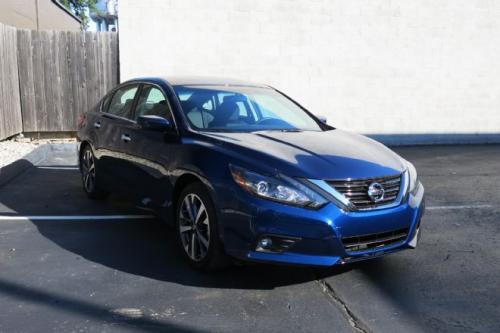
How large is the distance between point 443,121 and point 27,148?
9.26 meters

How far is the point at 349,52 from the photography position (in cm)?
1150

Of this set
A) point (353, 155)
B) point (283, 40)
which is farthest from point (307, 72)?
point (353, 155)

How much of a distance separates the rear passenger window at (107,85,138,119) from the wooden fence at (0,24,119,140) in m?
4.86

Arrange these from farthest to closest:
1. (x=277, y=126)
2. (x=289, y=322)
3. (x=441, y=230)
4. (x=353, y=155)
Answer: (x=441, y=230), (x=277, y=126), (x=353, y=155), (x=289, y=322)

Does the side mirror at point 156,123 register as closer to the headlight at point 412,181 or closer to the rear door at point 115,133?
the rear door at point 115,133

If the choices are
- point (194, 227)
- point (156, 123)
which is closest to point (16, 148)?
point (156, 123)

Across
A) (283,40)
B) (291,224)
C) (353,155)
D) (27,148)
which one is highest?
(283,40)

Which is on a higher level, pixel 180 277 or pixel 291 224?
pixel 291 224

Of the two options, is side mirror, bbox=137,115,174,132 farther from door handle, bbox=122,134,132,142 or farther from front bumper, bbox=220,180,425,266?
front bumper, bbox=220,180,425,266

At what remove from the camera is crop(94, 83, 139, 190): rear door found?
17.7 feet

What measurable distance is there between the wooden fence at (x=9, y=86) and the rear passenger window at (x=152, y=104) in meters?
5.51

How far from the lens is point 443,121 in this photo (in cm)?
1230

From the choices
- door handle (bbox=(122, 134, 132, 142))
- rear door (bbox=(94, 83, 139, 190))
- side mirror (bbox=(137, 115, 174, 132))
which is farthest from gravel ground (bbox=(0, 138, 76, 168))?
side mirror (bbox=(137, 115, 174, 132))

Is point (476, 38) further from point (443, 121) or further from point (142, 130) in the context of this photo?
point (142, 130)
